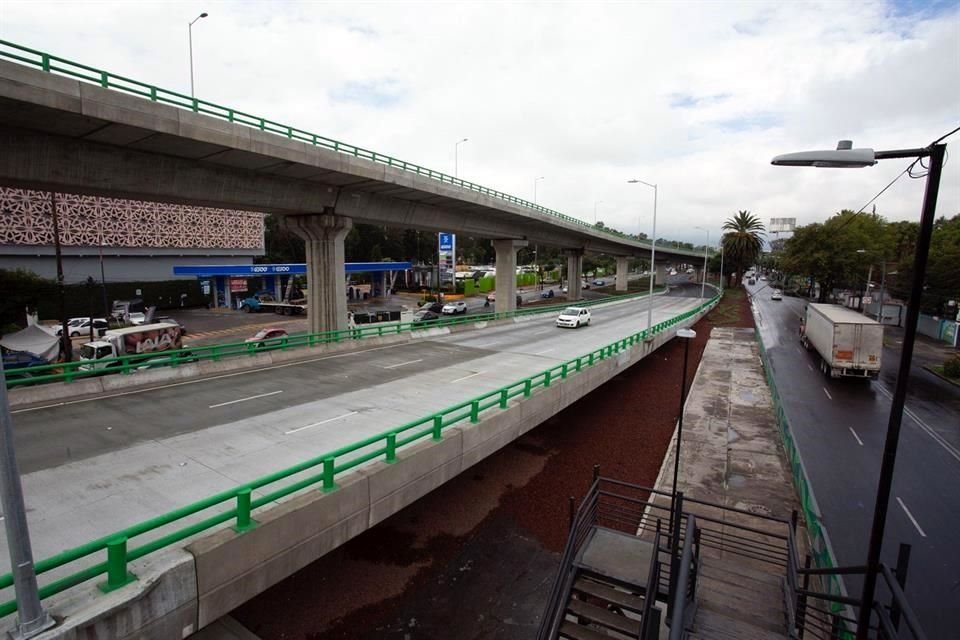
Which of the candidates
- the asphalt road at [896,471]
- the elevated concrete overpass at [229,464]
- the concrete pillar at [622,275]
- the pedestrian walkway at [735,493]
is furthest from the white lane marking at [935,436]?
the concrete pillar at [622,275]

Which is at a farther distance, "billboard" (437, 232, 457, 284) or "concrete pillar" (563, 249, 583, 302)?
"billboard" (437, 232, 457, 284)

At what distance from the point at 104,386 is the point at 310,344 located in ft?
28.5

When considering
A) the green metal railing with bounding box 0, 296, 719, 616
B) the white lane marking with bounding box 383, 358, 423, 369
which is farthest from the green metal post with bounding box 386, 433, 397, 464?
the white lane marking with bounding box 383, 358, 423, 369

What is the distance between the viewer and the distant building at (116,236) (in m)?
49.2

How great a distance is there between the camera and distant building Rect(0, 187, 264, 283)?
49250 millimetres

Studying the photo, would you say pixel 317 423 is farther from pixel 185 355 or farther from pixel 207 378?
pixel 185 355

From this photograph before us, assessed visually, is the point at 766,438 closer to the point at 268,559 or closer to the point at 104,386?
the point at 268,559

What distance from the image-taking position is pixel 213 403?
1481 cm

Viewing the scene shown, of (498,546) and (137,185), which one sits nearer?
(498,546)

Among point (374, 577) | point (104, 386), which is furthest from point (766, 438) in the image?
point (104, 386)

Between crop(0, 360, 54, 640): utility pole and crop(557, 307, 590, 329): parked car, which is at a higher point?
crop(0, 360, 54, 640): utility pole

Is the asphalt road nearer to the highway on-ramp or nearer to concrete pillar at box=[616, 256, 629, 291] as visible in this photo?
the highway on-ramp

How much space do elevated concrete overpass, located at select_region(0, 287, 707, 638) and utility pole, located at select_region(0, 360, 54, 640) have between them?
0.92 ft

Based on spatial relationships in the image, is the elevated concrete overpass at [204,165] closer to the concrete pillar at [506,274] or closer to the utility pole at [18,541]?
the concrete pillar at [506,274]
